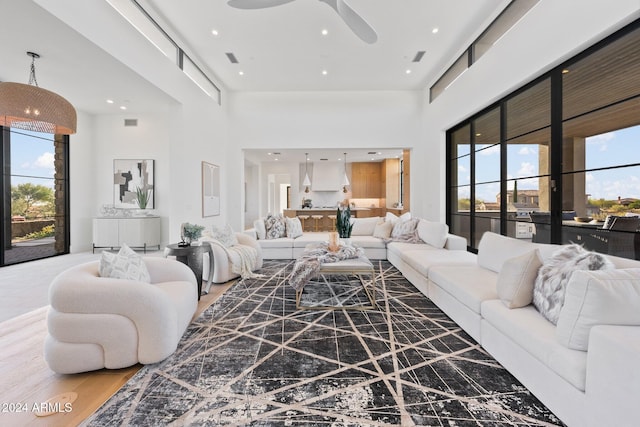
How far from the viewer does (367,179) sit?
1159 cm

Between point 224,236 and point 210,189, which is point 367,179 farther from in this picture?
point 224,236

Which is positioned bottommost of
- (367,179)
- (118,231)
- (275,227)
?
(118,231)

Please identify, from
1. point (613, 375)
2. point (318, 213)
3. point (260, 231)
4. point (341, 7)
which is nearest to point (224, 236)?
point (260, 231)

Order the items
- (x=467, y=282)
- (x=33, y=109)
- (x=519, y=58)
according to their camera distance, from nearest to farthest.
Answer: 1. (x=467, y=282)
2. (x=33, y=109)
3. (x=519, y=58)

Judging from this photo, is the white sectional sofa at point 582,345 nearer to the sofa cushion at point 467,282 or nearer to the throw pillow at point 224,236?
the sofa cushion at point 467,282

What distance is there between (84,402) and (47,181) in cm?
652

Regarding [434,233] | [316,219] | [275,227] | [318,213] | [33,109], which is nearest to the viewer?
[33,109]

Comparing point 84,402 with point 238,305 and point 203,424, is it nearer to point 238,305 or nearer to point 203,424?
point 203,424

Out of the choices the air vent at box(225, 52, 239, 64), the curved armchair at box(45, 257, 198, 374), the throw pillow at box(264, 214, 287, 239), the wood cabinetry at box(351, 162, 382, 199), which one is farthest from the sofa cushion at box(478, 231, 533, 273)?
the wood cabinetry at box(351, 162, 382, 199)

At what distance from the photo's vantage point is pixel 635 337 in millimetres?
1251

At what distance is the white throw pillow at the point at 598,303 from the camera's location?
1383mm

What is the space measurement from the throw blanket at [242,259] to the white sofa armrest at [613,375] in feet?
12.5

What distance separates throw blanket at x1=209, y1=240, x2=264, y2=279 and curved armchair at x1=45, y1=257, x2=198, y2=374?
2122 millimetres

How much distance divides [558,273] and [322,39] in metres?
4.73
